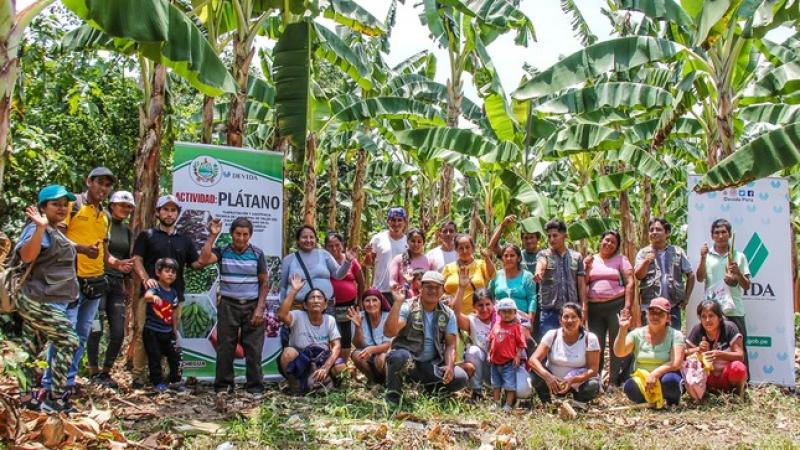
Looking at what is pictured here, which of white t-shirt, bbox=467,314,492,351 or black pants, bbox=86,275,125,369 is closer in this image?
black pants, bbox=86,275,125,369

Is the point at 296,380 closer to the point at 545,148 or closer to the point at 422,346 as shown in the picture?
the point at 422,346

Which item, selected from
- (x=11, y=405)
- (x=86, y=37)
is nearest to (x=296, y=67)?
(x=86, y=37)

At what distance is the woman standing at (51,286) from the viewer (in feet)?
15.1

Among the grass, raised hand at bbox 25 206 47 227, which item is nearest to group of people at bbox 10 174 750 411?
the grass

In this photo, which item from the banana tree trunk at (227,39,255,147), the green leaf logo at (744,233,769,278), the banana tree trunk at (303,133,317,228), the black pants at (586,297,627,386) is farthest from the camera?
the banana tree trunk at (303,133,317,228)

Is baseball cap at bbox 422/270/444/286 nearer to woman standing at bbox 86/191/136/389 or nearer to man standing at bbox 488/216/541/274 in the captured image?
man standing at bbox 488/216/541/274

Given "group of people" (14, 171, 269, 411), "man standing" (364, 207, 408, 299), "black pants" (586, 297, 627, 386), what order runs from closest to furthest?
"group of people" (14, 171, 269, 411) < "black pants" (586, 297, 627, 386) < "man standing" (364, 207, 408, 299)

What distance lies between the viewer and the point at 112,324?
5.92 metres

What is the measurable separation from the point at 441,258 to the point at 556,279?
1.15 metres

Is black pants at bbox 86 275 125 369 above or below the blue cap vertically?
below

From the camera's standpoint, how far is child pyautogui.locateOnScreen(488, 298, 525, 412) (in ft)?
20.1

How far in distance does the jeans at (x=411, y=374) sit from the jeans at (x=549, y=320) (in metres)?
1.03

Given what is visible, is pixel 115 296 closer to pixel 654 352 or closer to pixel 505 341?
pixel 505 341

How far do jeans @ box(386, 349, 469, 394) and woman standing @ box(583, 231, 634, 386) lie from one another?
1567mm
